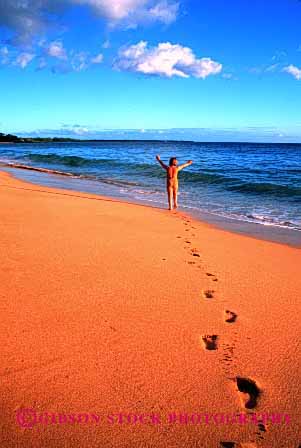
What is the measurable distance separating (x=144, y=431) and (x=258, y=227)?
722cm

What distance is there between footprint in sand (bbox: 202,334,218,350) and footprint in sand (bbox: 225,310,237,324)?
13.7 inches

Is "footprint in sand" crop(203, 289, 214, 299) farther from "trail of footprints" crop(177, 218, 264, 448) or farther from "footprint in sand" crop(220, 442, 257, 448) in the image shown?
"footprint in sand" crop(220, 442, 257, 448)

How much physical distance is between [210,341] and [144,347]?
623mm

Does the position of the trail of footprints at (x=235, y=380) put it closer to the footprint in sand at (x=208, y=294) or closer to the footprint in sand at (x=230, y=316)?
→ the footprint in sand at (x=230, y=316)

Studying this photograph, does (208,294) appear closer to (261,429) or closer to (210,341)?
(210,341)

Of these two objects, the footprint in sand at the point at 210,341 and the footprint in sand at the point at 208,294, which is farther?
the footprint in sand at the point at 208,294

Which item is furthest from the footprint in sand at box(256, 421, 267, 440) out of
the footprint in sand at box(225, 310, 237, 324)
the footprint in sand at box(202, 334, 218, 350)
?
the footprint in sand at box(225, 310, 237, 324)

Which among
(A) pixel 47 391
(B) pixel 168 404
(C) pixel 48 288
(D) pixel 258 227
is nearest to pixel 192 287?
(C) pixel 48 288

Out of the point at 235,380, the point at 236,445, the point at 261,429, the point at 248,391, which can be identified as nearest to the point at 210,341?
the point at 235,380

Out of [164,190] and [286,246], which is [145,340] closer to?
[286,246]

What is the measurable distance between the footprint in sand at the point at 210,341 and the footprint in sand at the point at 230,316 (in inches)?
13.7

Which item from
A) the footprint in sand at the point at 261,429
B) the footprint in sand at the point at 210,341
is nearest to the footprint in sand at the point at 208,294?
the footprint in sand at the point at 210,341

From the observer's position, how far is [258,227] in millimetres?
8781

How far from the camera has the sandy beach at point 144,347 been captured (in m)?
2.23
